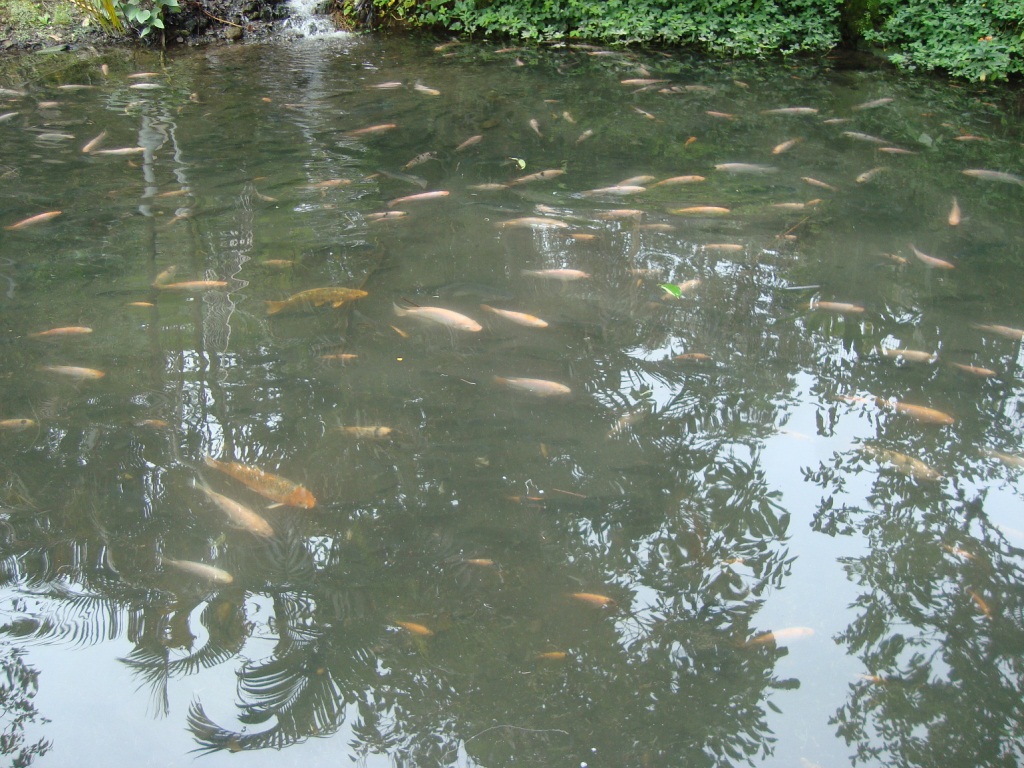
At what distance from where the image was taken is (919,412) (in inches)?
136

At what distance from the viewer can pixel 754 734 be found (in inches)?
91.3

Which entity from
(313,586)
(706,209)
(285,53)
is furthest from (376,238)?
(285,53)

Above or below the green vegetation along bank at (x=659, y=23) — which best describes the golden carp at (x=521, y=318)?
below

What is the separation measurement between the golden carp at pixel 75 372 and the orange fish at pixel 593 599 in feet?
7.73

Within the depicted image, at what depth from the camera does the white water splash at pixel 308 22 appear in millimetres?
9594

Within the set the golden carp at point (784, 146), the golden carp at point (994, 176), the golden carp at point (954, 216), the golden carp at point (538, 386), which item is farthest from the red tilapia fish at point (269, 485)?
the golden carp at point (994, 176)

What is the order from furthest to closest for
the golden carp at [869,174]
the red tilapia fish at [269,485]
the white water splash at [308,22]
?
the white water splash at [308,22], the golden carp at [869,174], the red tilapia fish at [269,485]

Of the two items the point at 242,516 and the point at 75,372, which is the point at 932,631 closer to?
the point at 242,516

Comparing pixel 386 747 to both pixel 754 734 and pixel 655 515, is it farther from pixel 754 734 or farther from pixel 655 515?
pixel 655 515

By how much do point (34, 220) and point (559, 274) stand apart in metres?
3.18

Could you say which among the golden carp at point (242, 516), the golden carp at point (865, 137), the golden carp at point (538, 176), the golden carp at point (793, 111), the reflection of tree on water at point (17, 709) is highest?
the golden carp at point (793, 111)

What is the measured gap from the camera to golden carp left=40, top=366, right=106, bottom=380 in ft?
11.6

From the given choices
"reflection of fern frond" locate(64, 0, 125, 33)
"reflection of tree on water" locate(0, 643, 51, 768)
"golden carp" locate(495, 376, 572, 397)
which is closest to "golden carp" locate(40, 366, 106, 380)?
"reflection of tree on water" locate(0, 643, 51, 768)

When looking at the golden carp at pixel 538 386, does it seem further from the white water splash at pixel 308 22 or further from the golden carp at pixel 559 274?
the white water splash at pixel 308 22
